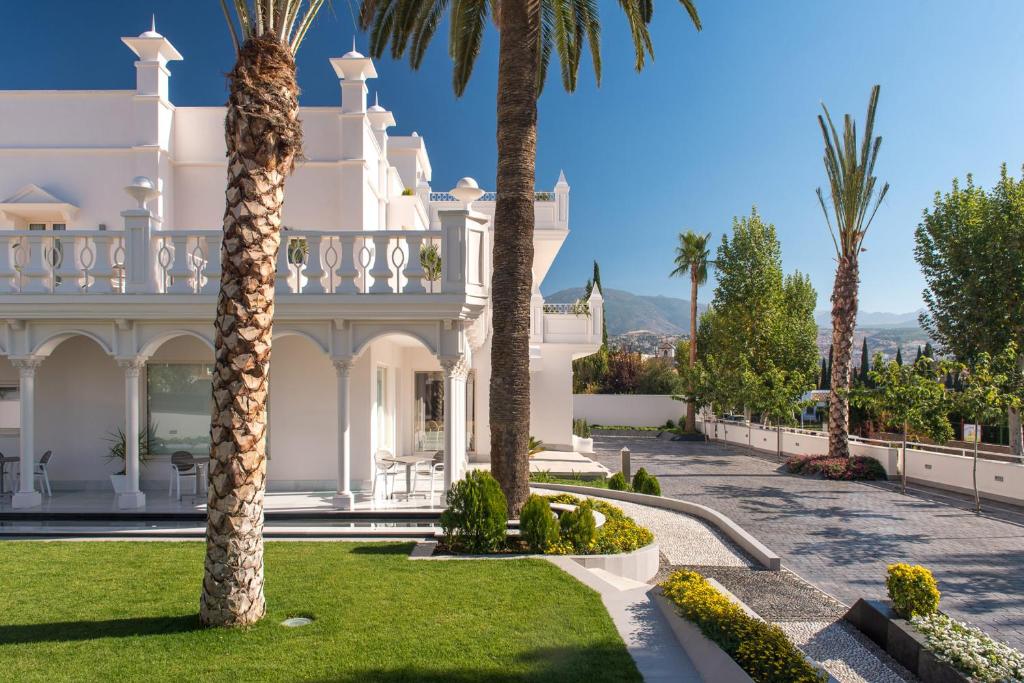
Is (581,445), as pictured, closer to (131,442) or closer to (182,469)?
(182,469)

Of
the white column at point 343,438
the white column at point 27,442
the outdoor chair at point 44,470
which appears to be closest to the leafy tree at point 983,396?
the white column at point 343,438

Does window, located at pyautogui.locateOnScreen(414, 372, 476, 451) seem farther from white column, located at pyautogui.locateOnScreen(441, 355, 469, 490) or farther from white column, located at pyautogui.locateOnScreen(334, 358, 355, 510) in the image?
white column, located at pyautogui.locateOnScreen(334, 358, 355, 510)

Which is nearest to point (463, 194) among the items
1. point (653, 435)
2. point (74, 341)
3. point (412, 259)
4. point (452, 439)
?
point (412, 259)

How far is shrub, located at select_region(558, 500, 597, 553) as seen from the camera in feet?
29.6

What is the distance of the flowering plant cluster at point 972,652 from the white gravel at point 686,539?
3.92m

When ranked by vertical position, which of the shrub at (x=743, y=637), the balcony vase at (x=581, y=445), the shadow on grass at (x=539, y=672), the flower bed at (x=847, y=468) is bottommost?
the flower bed at (x=847, y=468)

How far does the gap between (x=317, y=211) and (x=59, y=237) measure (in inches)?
185

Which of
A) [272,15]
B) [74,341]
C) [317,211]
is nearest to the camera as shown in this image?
[272,15]

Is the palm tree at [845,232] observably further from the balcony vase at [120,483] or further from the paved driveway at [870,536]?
the balcony vase at [120,483]

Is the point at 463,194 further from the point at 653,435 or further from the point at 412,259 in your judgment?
the point at 653,435

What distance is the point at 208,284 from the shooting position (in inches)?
448

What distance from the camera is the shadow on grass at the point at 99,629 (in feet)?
19.5

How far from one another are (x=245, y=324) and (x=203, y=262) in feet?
20.4

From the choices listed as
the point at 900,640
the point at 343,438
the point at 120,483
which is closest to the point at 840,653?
the point at 900,640
